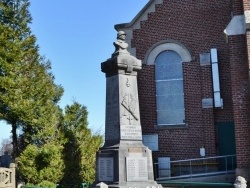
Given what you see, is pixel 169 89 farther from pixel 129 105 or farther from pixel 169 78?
pixel 129 105

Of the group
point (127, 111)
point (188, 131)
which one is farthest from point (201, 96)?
point (127, 111)

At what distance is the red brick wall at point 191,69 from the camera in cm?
1545

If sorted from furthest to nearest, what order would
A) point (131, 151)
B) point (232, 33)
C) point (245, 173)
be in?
point (232, 33) < point (245, 173) < point (131, 151)

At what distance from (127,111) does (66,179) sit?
15.5ft

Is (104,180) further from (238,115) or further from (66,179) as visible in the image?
(238,115)

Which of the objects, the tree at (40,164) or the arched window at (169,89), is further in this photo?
the arched window at (169,89)

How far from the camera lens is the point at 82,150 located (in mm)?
14820

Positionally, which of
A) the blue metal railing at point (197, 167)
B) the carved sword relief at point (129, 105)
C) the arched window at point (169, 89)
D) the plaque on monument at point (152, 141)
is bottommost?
the blue metal railing at point (197, 167)

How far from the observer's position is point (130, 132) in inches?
443

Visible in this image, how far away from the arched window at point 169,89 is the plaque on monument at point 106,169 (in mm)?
5319

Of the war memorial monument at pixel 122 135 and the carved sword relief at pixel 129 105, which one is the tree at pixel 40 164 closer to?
the war memorial monument at pixel 122 135

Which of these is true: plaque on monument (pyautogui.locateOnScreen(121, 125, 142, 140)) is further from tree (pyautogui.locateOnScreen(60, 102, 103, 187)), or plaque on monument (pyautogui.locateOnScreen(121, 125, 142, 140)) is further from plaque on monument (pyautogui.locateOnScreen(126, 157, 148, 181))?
tree (pyautogui.locateOnScreen(60, 102, 103, 187))

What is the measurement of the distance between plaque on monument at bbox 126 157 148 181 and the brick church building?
478cm

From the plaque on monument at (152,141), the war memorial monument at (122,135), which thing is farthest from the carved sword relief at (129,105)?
the plaque on monument at (152,141)
